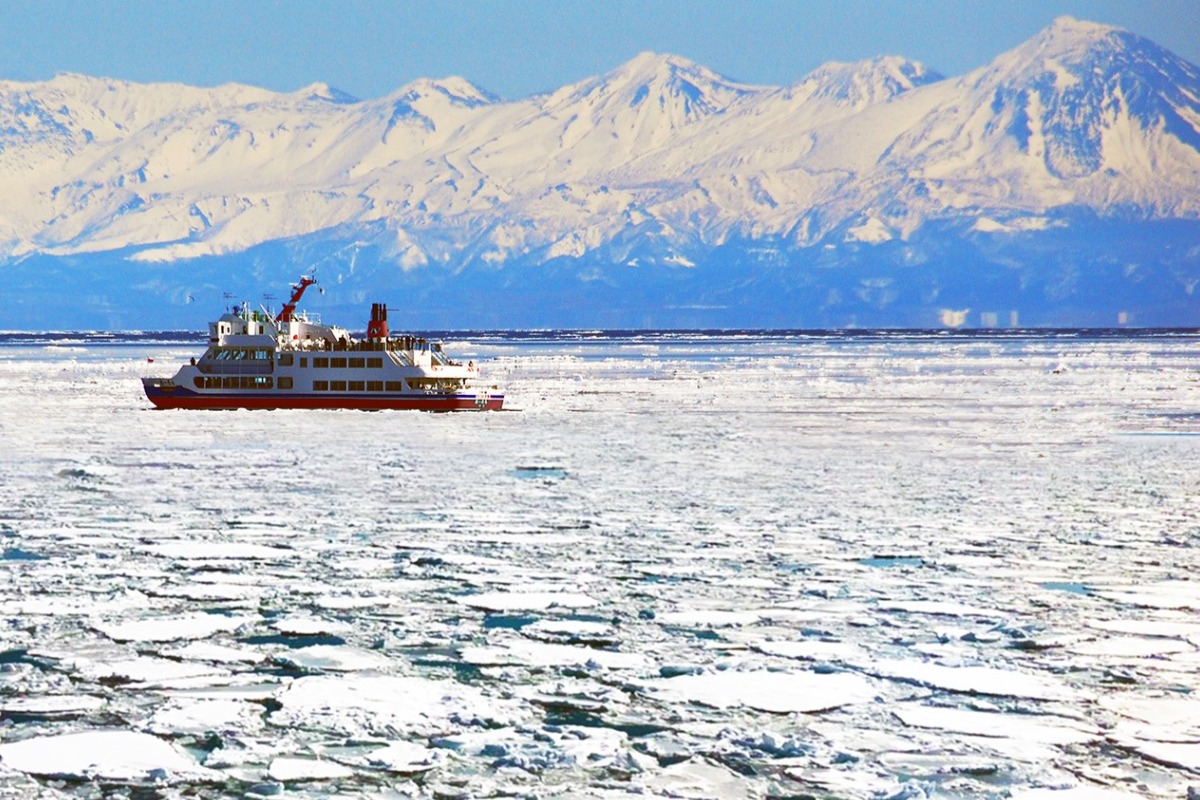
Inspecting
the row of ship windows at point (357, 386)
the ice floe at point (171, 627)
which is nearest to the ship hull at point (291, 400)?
the row of ship windows at point (357, 386)

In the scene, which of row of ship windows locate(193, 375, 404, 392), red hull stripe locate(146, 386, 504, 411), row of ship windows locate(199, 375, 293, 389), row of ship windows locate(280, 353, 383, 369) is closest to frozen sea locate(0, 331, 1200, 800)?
red hull stripe locate(146, 386, 504, 411)

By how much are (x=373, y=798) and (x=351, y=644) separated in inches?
175

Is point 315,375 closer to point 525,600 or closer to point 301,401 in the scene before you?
point 301,401

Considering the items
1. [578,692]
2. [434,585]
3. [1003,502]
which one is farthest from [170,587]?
[1003,502]

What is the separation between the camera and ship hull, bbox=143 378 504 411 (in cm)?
6194

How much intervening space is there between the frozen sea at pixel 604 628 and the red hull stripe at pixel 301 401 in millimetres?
27216

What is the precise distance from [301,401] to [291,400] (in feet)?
1.49

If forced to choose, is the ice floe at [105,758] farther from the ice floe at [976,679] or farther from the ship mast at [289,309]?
the ship mast at [289,309]

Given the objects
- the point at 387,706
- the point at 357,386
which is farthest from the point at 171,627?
the point at 357,386

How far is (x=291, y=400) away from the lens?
2499 inches

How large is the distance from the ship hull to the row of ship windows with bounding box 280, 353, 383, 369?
1.30m

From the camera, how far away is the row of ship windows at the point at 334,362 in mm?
63531

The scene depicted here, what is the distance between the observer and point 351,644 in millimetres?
14328

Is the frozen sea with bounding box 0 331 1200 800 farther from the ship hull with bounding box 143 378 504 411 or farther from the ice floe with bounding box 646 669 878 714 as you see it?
the ship hull with bounding box 143 378 504 411
